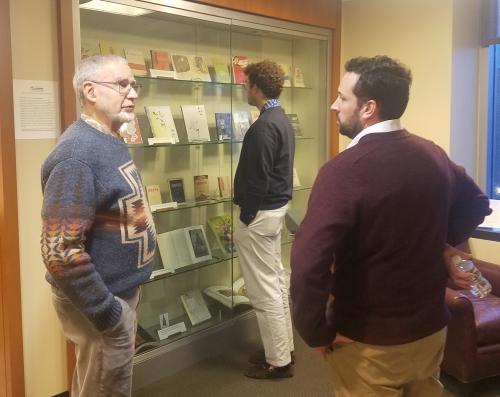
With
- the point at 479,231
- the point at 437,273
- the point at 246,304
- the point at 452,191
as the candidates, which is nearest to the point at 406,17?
the point at 479,231

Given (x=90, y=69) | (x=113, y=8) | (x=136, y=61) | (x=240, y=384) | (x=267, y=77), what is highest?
(x=113, y=8)

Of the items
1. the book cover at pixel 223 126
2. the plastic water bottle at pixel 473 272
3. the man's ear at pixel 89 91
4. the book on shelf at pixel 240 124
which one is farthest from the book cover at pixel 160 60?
the plastic water bottle at pixel 473 272

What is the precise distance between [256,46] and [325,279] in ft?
8.56

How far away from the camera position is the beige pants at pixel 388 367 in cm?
136

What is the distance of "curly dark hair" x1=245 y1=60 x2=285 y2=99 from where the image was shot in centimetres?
273

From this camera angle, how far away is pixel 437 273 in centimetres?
141

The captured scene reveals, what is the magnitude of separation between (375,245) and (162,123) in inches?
76.5

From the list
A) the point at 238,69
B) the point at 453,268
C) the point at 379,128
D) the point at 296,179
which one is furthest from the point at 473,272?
the point at 296,179

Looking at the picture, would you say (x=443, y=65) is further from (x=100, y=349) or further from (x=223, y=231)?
(x=100, y=349)

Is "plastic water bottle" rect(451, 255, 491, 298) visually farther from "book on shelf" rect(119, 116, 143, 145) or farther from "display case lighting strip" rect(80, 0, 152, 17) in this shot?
"display case lighting strip" rect(80, 0, 152, 17)

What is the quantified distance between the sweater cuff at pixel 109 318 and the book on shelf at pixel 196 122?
1712 millimetres

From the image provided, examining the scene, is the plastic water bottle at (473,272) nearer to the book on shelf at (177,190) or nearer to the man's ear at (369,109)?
the man's ear at (369,109)

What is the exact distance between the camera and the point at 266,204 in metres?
2.73

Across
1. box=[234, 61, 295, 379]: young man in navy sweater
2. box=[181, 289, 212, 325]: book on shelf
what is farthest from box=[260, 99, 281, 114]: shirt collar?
box=[181, 289, 212, 325]: book on shelf
